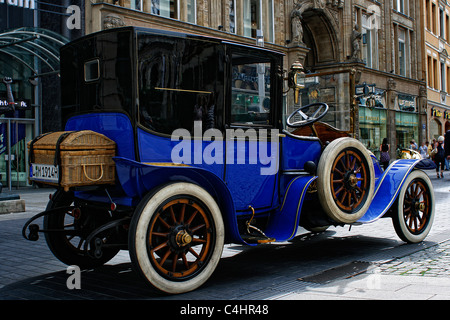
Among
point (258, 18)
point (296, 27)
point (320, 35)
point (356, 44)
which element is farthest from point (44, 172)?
point (356, 44)

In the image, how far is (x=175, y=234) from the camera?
4.32 meters

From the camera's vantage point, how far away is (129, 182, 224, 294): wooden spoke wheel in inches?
159

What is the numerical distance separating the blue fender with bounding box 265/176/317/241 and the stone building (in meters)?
6.98

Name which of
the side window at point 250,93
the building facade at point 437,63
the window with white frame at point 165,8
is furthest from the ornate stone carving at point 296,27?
the side window at point 250,93

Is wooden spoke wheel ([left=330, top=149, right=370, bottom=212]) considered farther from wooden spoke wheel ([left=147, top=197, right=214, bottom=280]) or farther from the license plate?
the license plate

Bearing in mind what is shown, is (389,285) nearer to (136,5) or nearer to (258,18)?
(136,5)

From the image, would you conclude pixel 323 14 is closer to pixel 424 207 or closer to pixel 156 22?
pixel 156 22

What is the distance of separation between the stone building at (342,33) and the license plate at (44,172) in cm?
870

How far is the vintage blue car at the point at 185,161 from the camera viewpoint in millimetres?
4348

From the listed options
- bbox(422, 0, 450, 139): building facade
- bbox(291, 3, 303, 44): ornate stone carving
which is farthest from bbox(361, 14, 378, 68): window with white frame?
bbox(422, 0, 450, 139): building facade

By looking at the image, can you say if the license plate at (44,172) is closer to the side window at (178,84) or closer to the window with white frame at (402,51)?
the side window at (178,84)

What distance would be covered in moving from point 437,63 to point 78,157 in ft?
133

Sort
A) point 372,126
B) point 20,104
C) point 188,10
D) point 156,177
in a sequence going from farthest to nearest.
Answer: point 372,126, point 188,10, point 20,104, point 156,177
